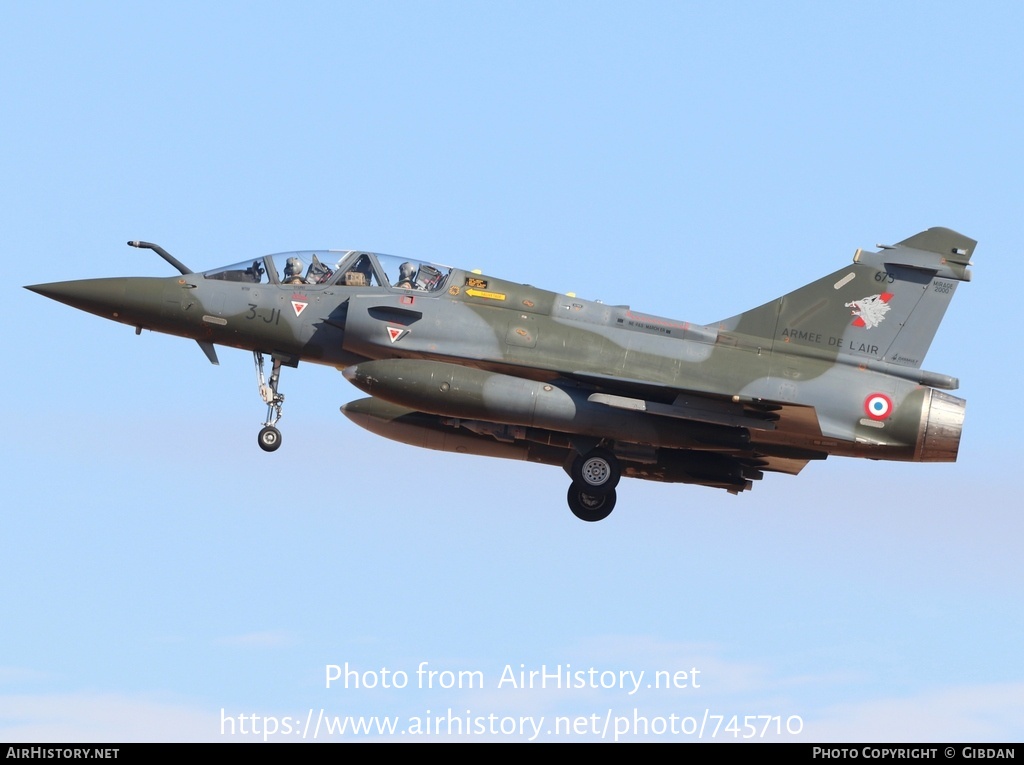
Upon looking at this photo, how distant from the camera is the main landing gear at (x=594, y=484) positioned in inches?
851

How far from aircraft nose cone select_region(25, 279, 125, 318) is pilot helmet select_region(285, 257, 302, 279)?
7.61 feet

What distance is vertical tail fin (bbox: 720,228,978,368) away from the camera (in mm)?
22016

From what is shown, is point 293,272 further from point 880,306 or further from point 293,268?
point 880,306

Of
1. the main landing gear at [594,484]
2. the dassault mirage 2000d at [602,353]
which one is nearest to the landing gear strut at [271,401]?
the dassault mirage 2000d at [602,353]

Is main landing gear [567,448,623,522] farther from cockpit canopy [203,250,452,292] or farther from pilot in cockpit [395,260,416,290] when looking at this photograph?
pilot in cockpit [395,260,416,290]

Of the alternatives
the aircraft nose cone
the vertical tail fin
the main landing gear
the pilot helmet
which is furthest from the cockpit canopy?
the vertical tail fin

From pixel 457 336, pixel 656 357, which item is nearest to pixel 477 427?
pixel 457 336

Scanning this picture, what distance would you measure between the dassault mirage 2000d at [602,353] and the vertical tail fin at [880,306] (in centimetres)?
2

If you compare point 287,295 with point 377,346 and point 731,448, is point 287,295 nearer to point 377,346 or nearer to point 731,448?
point 377,346

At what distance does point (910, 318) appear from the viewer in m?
22.1

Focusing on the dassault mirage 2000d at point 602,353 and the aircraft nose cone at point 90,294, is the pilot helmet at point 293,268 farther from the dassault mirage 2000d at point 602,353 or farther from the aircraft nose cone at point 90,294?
the aircraft nose cone at point 90,294

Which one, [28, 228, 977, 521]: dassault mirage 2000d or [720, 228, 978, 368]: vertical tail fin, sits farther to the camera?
[720, 228, 978, 368]: vertical tail fin

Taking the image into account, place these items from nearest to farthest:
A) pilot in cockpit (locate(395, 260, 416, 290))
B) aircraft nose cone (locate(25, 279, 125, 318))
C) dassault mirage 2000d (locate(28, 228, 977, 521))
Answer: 1. dassault mirage 2000d (locate(28, 228, 977, 521))
2. pilot in cockpit (locate(395, 260, 416, 290))
3. aircraft nose cone (locate(25, 279, 125, 318))
